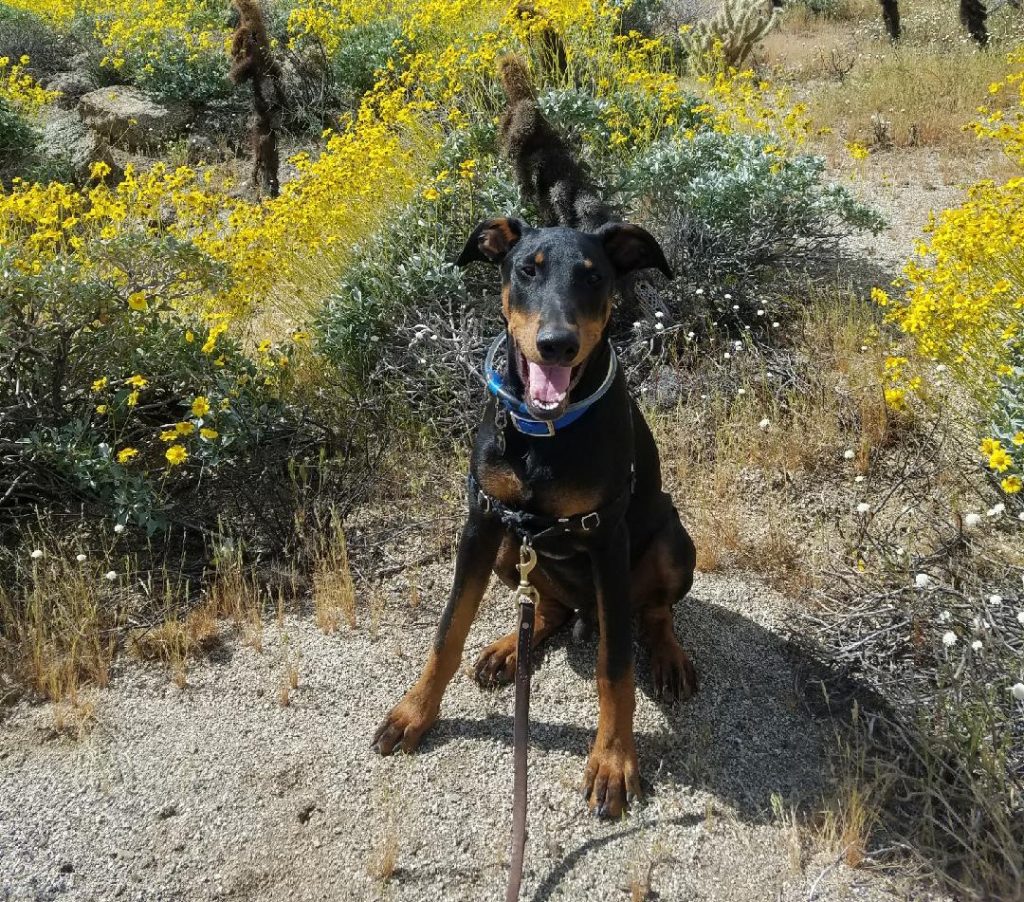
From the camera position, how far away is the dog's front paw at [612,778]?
2.39m

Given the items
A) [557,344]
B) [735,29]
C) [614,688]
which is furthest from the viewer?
[735,29]

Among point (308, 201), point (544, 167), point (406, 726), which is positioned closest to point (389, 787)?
point (406, 726)

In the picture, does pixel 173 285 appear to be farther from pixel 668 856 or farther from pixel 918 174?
pixel 918 174

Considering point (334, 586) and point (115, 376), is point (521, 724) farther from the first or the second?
point (115, 376)

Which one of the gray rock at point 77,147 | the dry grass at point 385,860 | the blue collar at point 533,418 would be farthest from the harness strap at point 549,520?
the gray rock at point 77,147

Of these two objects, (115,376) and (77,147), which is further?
(77,147)

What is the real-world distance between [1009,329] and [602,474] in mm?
1918

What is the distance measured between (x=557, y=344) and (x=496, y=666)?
4.27 ft

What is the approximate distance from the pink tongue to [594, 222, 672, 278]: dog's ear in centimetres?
54

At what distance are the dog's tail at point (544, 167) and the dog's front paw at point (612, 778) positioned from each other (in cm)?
291


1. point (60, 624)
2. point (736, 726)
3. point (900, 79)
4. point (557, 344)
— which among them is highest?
point (557, 344)

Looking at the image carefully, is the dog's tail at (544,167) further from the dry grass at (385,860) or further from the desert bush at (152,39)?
the desert bush at (152,39)

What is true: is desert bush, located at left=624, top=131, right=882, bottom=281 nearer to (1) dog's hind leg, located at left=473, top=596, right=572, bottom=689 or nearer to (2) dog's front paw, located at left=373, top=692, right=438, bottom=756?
(1) dog's hind leg, located at left=473, top=596, right=572, bottom=689

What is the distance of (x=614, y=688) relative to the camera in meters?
2.40
